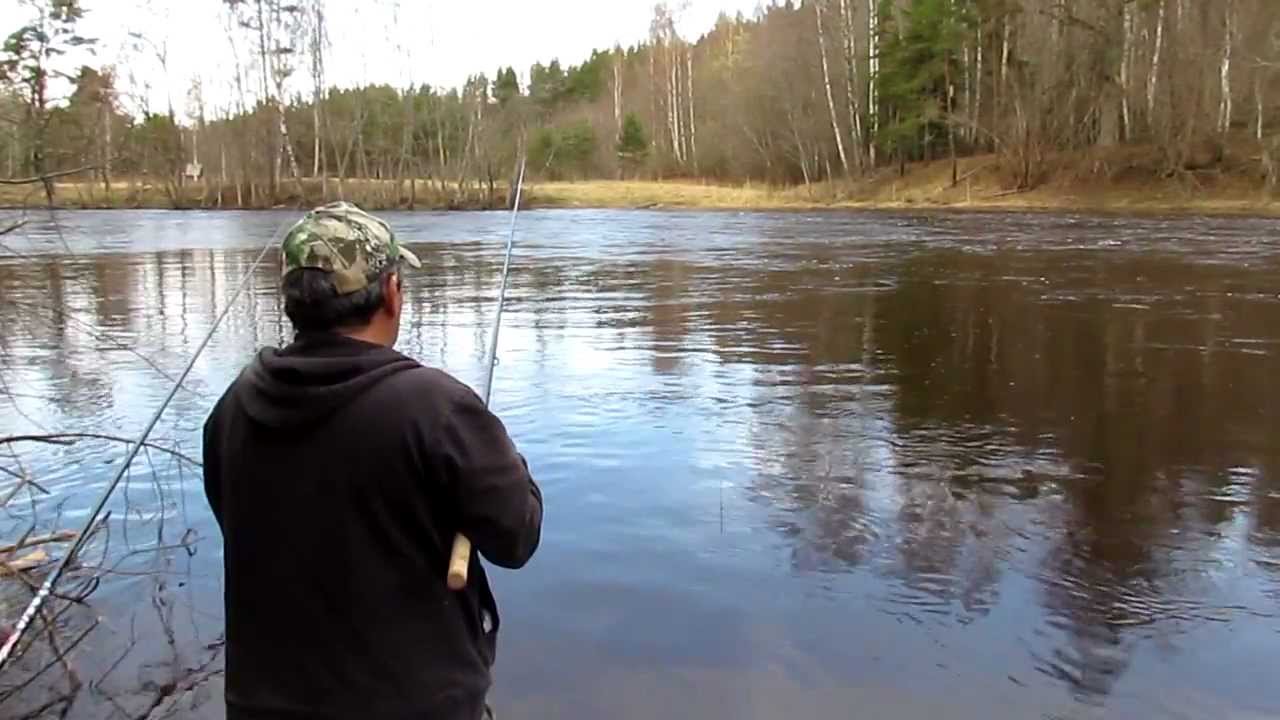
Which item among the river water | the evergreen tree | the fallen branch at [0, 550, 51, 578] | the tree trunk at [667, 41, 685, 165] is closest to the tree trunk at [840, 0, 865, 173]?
the tree trunk at [667, 41, 685, 165]

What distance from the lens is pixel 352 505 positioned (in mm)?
1985

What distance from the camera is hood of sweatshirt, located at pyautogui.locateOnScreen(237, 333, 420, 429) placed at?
1966 mm

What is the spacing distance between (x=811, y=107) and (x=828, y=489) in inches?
2065

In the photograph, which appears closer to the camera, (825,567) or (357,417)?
(357,417)

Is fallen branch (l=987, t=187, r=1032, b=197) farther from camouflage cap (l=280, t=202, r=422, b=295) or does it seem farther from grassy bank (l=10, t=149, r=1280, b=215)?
camouflage cap (l=280, t=202, r=422, b=295)

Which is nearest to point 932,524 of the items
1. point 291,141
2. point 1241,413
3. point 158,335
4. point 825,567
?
point 825,567

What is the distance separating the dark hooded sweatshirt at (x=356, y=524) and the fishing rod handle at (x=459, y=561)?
26 mm

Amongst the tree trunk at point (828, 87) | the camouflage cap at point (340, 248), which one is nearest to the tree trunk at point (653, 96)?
the tree trunk at point (828, 87)

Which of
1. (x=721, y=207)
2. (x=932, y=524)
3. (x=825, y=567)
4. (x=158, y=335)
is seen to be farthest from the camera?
(x=721, y=207)

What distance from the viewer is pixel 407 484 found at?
1.97m

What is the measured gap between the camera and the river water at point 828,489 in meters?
4.52

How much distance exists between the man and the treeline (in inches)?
1273

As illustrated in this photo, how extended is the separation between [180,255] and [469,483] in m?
26.1

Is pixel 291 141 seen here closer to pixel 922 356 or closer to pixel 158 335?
pixel 158 335
